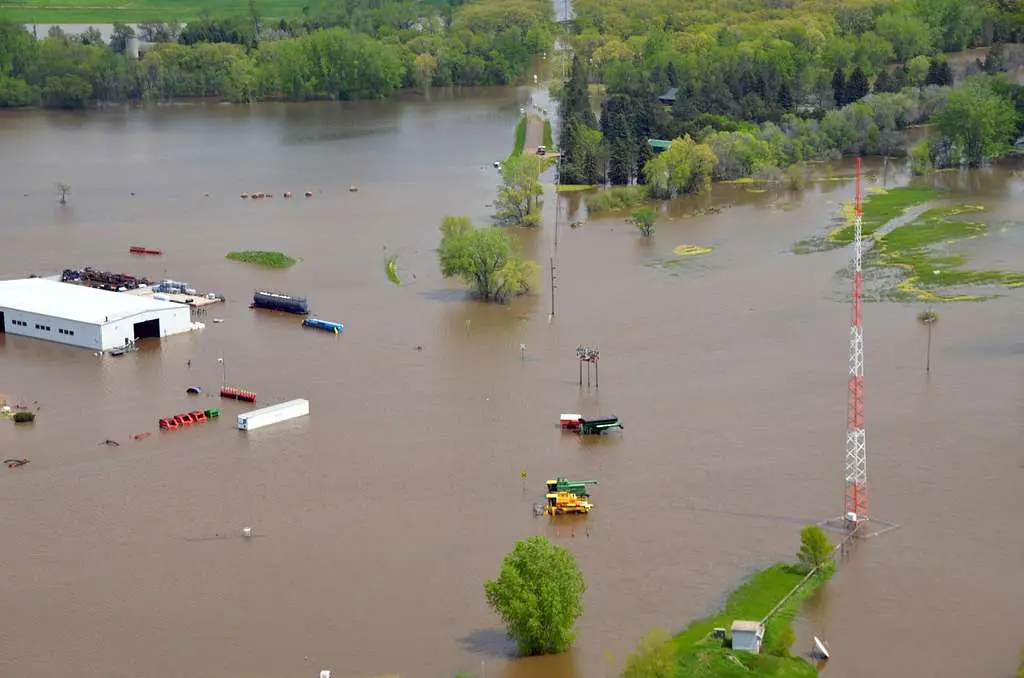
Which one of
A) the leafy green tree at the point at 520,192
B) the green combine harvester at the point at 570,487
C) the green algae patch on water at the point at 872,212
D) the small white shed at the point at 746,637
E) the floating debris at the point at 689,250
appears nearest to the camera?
the small white shed at the point at 746,637

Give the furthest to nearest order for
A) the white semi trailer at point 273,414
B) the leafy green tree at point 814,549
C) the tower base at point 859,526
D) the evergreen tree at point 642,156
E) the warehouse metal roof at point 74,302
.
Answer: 1. the evergreen tree at point 642,156
2. the warehouse metal roof at point 74,302
3. the white semi trailer at point 273,414
4. the tower base at point 859,526
5. the leafy green tree at point 814,549

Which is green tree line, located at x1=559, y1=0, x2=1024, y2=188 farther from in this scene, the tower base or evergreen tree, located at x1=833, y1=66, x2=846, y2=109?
the tower base

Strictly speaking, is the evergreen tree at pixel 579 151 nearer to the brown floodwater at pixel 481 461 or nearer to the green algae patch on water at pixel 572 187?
the green algae patch on water at pixel 572 187

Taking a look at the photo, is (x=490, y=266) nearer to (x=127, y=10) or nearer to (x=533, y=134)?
(x=533, y=134)

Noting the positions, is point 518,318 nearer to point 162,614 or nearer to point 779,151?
point 162,614

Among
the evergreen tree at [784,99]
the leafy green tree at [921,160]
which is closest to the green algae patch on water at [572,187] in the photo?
the leafy green tree at [921,160]

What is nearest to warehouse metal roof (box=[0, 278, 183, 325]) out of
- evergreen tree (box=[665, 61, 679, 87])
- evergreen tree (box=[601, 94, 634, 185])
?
evergreen tree (box=[601, 94, 634, 185])

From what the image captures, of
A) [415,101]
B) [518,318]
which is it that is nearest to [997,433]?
[518,318]
